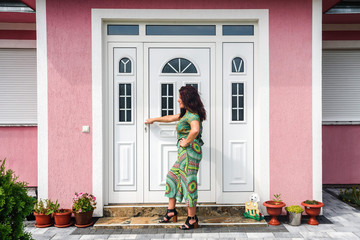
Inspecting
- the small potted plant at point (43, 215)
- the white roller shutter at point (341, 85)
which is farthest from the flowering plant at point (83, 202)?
the white roller shutter at point (341, 85)

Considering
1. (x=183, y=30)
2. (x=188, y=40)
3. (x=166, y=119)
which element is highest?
(x=183, y=30)

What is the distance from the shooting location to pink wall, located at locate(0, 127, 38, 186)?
5949 mm

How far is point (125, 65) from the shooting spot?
4.77 metres

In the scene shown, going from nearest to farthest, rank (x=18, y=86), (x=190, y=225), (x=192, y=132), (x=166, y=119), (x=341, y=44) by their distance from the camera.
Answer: (x=192, y=132) < (x=190, y=225) < (x=166, y=119) < (x=18, y=86) < (x=341, y=44)

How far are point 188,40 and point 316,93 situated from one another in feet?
6.56

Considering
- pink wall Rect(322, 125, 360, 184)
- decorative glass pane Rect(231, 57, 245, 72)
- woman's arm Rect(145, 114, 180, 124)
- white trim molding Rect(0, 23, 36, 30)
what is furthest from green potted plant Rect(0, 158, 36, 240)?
pink wall Rect(322, 125, 360, 184)

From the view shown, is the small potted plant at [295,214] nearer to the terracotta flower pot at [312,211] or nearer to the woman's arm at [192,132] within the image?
the terracotta flower pot at [312,211]

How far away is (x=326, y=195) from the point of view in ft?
19.0

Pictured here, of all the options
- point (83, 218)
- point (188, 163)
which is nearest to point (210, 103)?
point (188, 163)

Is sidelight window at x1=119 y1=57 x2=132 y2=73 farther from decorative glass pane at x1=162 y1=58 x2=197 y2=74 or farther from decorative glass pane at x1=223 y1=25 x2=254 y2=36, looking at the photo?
decorative glass pane at x1=223 y1=25 x2=254 y2=36

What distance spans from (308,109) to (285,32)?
1158mm

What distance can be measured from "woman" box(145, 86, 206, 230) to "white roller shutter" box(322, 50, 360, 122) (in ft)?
11.0

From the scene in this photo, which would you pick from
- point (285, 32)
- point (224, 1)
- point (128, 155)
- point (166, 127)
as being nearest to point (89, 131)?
point (128, 155)

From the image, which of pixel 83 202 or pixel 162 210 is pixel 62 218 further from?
pixel 162 210
